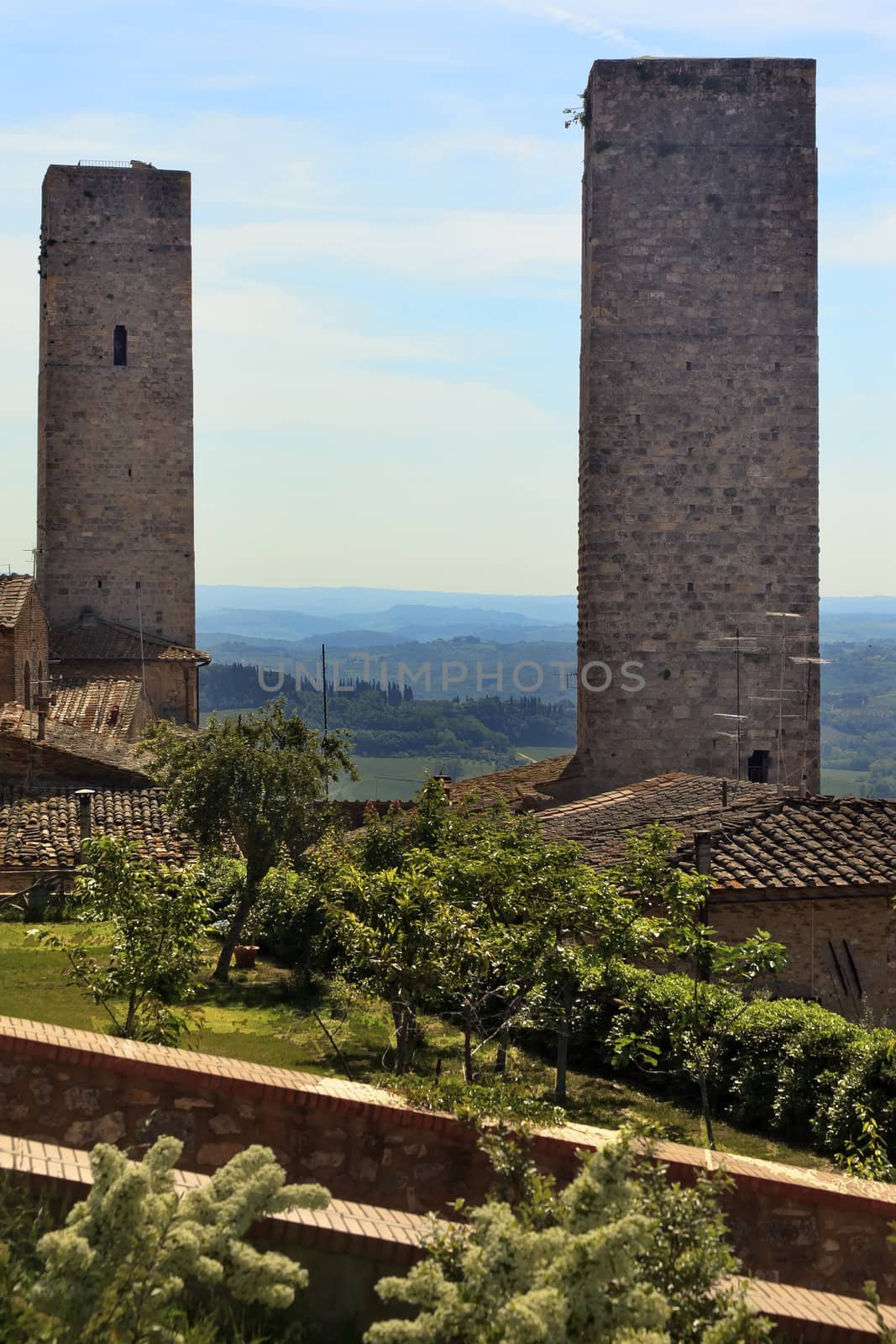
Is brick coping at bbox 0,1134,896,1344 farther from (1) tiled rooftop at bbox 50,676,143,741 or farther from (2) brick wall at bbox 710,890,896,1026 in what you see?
(1) tiled rooftop at bbox 50,676,143,741

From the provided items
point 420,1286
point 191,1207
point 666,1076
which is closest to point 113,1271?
point 191,1207

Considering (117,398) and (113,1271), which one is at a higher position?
(117,398)

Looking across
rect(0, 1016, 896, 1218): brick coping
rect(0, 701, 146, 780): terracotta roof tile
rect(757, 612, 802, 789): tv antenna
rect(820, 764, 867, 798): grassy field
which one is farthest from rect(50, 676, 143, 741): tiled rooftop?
rect(820, 764, 867, 798): grassy field

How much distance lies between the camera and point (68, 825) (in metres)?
22.0

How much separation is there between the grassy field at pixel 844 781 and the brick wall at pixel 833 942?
89561 mm

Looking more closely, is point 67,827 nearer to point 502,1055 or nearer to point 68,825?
point 68,825

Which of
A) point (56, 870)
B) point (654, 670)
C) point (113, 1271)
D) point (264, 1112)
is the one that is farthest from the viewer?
point (654, 670)

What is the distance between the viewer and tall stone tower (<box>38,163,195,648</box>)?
3984cm

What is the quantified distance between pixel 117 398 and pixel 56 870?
22491 mm

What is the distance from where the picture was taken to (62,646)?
38.2 meters

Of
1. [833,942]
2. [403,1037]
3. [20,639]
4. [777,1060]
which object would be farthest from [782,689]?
[403,1037]

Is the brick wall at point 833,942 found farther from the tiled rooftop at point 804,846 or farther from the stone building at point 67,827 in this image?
the stone building at point 67,827

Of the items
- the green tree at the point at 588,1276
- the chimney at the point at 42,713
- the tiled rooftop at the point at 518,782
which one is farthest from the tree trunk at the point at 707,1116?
the chimney at the point at 42,713

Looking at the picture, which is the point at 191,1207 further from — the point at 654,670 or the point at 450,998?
the point at 654,670
